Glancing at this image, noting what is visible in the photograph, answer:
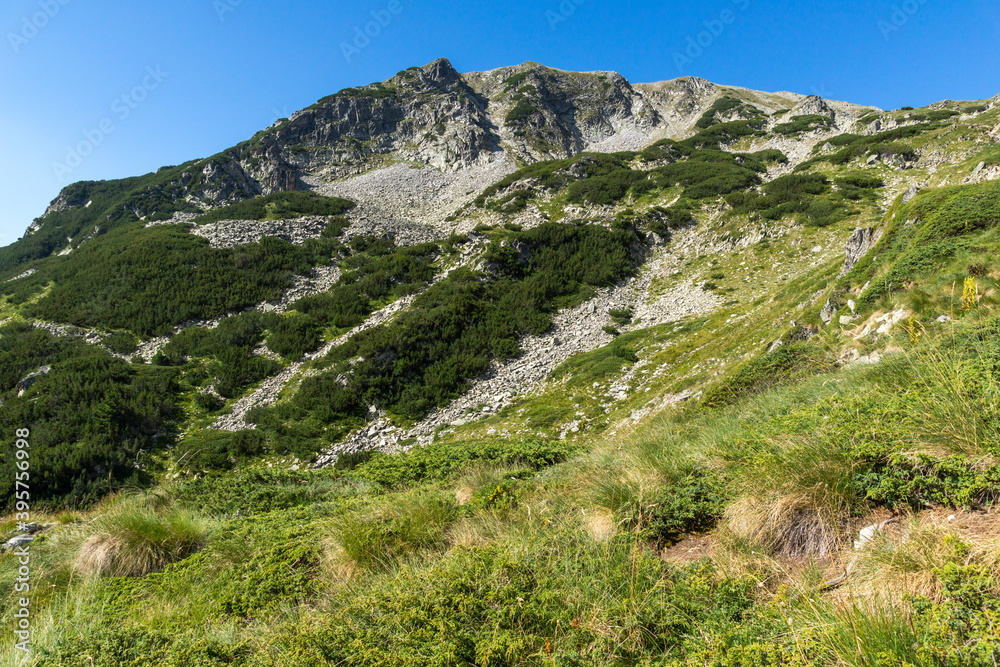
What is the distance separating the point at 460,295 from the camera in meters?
24.6

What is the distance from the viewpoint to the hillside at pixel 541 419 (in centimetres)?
267

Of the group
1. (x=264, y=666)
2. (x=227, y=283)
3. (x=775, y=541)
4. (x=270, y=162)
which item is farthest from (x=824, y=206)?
(x=270, y=162)

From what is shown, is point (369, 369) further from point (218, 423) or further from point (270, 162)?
point (270, 162)

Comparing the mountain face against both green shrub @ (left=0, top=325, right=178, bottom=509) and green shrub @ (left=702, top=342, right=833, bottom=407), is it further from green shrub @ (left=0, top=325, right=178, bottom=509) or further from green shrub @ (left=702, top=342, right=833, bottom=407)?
green shrub @ (left=702, top=342, right=833, bottom=407)

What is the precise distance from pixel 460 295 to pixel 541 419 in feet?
38.8

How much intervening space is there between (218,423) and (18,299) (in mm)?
23268

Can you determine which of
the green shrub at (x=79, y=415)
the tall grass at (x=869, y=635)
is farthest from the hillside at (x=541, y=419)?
the green shrub at (x=79, y=415)

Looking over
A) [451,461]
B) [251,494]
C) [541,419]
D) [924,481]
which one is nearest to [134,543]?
[251,494]

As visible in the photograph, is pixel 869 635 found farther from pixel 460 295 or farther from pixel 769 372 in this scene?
pixel 460 295

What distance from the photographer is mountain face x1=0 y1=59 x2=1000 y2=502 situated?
1520 cm

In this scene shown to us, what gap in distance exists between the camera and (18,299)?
28109mm

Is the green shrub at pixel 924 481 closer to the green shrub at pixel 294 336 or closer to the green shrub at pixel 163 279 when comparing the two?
the green shrub at pixel 294 336

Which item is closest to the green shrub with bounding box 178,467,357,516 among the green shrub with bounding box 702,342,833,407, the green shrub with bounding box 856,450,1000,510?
the green shrub with bounding box 856,450,1000,510

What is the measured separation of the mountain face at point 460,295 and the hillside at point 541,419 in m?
0.21
